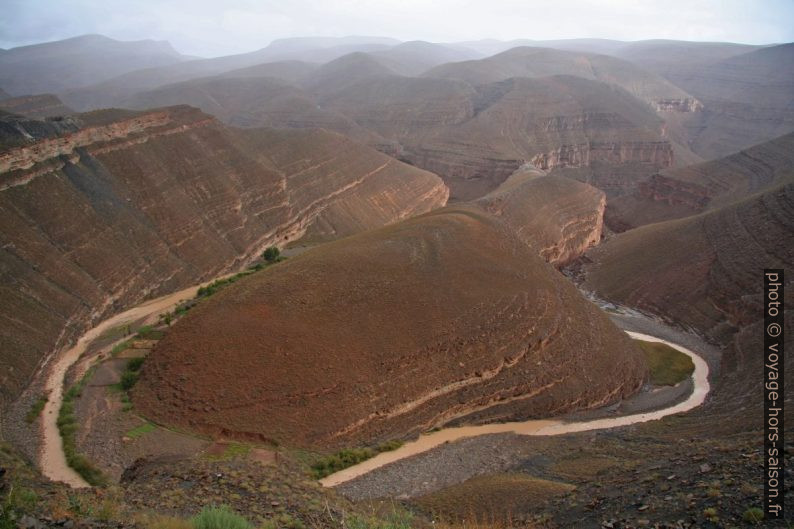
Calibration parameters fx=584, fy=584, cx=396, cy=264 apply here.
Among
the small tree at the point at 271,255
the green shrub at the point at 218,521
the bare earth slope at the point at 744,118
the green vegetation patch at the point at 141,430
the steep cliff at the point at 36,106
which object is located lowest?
the bare earth slope at the point at 744,118

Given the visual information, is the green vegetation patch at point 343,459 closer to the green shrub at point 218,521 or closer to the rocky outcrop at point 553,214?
the green shrub at point 218,521

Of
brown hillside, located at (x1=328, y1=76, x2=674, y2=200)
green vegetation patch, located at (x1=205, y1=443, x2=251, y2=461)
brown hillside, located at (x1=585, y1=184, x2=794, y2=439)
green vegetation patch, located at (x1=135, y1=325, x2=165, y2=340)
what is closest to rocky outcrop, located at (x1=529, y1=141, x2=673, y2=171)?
brown hillside, located at (x1=328, y1=76, x2=674, y2=200)

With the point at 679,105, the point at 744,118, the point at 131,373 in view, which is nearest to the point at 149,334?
the point at 131,373

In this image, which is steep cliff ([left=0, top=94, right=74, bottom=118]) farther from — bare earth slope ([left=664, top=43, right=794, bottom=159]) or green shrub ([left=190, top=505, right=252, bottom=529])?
bare earth slope ([left=664, top=43, right=794, bottom=159])

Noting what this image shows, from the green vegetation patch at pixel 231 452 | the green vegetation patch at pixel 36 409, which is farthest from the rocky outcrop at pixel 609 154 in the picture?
the green vegetation patch at pixel 36 409

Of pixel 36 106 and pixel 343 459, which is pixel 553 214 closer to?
pixel 343 459

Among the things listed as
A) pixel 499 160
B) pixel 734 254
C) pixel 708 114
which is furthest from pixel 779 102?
pixel 734 254
